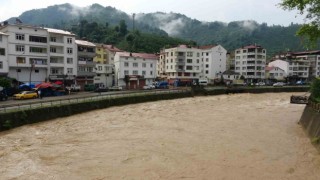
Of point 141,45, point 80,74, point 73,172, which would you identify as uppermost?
point 141,45

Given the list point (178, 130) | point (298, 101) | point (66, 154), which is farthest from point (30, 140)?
point (298, 101)

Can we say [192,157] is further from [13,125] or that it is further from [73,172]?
[13,125]

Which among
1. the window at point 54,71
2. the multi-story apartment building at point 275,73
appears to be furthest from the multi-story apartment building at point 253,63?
the window at point 54,71

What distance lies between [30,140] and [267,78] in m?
99.0

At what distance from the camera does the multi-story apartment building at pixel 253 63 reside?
106488mm

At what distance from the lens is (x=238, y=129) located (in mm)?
29891

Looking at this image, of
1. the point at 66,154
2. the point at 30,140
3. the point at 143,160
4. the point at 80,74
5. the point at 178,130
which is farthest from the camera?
the point at 80,74

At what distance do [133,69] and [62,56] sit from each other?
22.8m

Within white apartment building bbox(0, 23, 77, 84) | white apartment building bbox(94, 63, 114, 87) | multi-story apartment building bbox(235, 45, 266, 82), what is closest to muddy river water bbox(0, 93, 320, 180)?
white apartment building bbox(0, 23, 77, 84)

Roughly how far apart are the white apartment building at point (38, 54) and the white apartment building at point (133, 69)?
16.7 metres

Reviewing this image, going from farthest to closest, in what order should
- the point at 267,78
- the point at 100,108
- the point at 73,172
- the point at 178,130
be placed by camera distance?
the point at 267,78, the point at 100,108, the point at 178,130, the point at 73,172

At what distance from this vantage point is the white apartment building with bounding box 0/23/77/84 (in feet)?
181

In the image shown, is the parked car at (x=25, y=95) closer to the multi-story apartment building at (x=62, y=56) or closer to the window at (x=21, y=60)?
the window at (x=21, y=60)

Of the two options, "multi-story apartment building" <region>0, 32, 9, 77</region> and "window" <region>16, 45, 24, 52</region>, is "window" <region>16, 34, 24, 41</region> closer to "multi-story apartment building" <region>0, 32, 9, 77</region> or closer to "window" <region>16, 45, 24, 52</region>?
"window" <region>16, 45, 24, 52</region>
